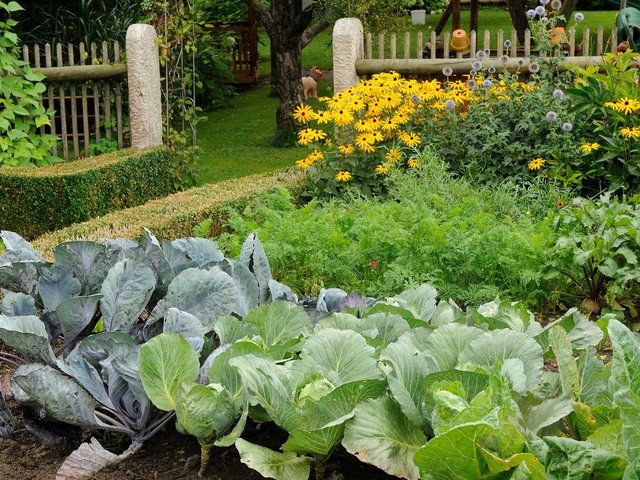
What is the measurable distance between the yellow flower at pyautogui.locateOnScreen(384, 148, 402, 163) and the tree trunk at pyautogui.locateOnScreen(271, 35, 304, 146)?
6279 millimetres

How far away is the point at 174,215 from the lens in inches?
247

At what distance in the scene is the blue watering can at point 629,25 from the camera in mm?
10445

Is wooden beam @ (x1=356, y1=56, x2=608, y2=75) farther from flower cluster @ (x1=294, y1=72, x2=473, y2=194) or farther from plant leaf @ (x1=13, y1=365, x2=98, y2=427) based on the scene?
plant leaf @ (x1=13, y1=365, x2=98, y2=427)

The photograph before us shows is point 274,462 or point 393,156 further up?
point 393,156

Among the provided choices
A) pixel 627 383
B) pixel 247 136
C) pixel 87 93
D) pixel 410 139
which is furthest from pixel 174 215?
pixel 247 136

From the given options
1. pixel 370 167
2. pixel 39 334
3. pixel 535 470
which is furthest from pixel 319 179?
pixel 535 470

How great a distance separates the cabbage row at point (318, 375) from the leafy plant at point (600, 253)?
7.07 feet

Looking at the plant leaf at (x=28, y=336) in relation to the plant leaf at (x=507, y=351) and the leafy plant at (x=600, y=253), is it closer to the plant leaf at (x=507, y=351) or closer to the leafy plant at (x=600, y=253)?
the plant leaf at (x=507, y=351)

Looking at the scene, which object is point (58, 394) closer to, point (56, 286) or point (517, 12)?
point (56, 286)

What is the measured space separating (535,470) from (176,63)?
8.23 meters

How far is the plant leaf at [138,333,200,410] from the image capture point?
2.16 m

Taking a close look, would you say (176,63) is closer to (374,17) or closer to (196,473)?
(374,17)

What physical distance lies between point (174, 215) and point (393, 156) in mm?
2134

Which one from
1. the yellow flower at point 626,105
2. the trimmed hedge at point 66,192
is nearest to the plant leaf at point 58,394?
the trimmed hedge at point 66,192
